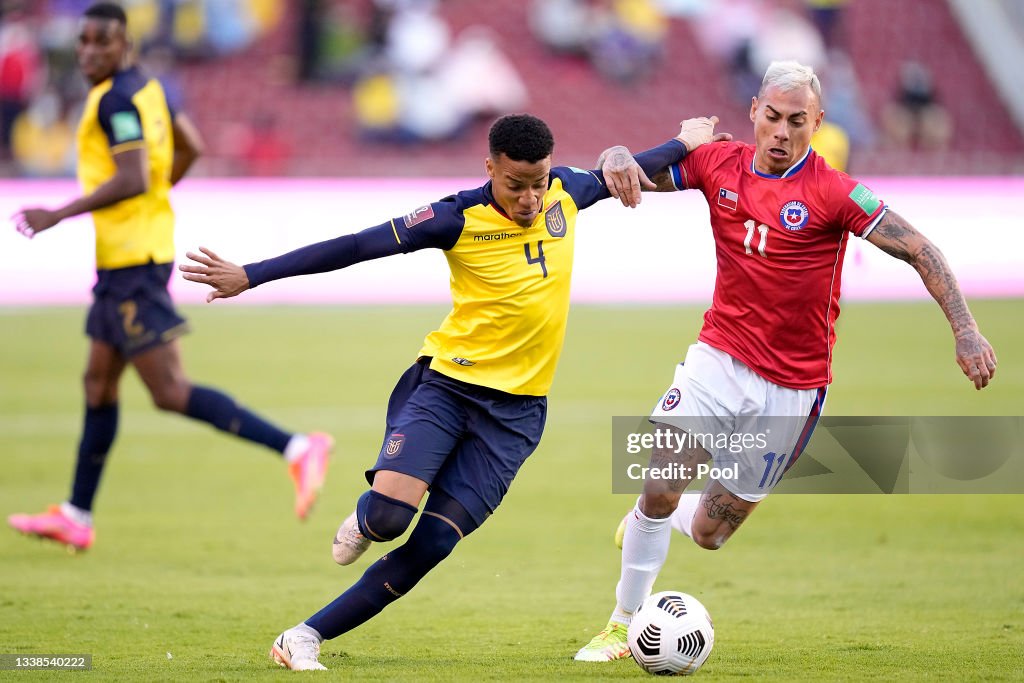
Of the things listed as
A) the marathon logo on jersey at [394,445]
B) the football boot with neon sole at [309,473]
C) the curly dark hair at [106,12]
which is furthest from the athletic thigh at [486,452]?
the curly dark hair at [106,12]

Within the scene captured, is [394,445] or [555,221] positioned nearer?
[394,445]

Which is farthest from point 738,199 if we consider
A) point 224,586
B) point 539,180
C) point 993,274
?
point 993,274

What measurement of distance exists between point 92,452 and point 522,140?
3924 mm

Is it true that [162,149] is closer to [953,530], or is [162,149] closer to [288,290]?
[953,530]

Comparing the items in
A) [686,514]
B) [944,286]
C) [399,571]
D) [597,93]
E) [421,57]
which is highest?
[421,57]

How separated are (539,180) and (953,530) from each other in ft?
14.5

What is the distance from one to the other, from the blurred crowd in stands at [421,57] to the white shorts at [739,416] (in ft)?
57.5

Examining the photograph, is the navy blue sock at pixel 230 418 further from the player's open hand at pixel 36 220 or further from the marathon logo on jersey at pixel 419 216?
the marathon logo on jersey at pixel 419 216

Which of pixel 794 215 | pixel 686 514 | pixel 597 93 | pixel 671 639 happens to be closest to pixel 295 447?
pixel 686 514

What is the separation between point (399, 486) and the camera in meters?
5.18

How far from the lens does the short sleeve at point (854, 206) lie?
544 cm

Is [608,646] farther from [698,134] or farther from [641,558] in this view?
[698,134]

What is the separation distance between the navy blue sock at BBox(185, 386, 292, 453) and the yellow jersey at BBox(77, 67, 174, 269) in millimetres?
835

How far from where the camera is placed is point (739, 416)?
19.1 feet
